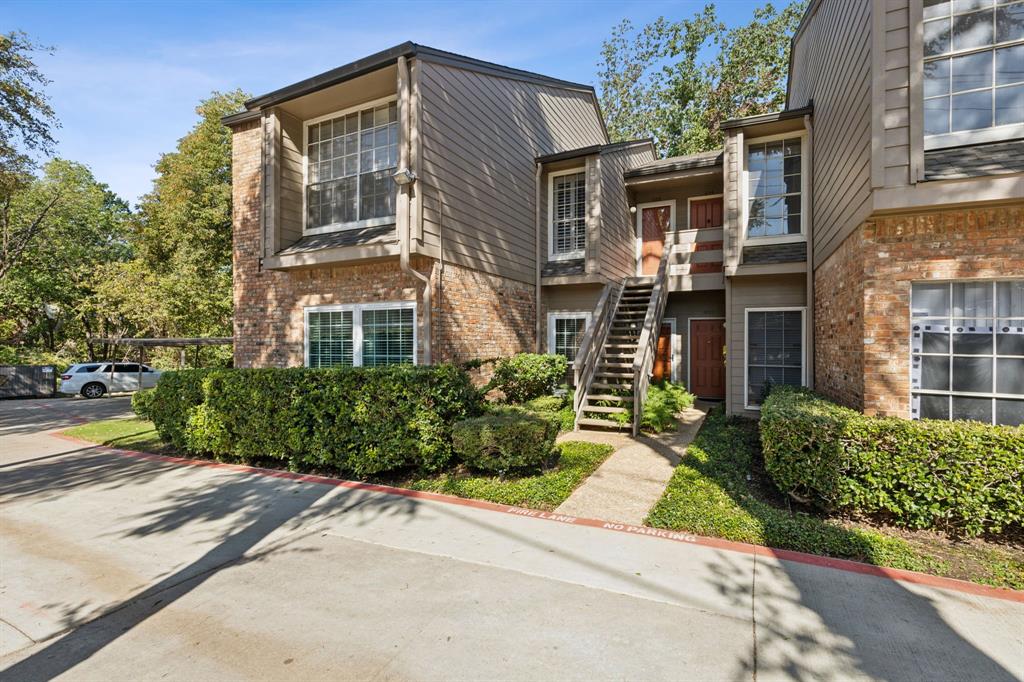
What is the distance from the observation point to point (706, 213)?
12.6 meters

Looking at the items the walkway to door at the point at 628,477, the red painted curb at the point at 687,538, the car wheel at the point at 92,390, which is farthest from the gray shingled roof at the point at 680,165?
the car wheel at the point at 92,390

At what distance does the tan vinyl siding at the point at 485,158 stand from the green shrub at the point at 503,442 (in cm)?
384

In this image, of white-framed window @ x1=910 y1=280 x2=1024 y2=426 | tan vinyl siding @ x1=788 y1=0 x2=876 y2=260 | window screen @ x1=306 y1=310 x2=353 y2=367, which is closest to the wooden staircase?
tan vinyl siding @ x1=788 y1=0 x2=876 y2=260

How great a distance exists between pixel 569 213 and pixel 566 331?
303 centimetres

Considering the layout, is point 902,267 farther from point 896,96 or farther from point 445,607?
point 445,607

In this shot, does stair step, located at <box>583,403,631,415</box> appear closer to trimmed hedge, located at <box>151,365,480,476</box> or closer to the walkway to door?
the walkway to door

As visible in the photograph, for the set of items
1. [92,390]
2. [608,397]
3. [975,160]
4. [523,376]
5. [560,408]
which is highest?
[975,160]

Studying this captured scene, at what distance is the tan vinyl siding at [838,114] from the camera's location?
540 cm

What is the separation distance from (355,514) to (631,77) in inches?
1166

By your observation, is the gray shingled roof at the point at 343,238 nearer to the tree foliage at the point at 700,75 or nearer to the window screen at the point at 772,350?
the window screen at the point at 772,350

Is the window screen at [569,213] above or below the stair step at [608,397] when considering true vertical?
above

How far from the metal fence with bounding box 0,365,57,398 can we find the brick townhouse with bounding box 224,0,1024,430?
56.7 ft

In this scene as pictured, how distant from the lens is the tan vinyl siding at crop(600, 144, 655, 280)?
36.8ft

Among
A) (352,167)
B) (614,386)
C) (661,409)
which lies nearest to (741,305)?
(661,409)
